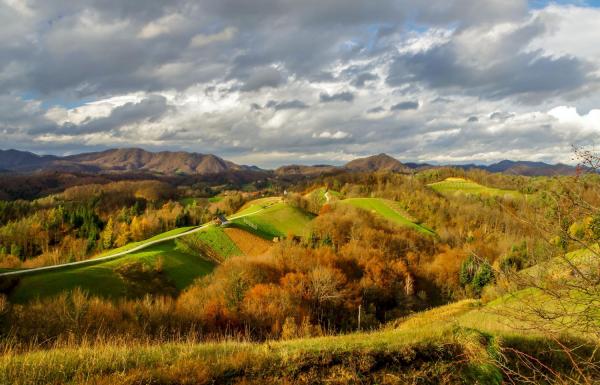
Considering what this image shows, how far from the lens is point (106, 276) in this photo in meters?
52.6

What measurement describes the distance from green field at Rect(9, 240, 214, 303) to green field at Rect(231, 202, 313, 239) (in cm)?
2704

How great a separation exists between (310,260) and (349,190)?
105 meters

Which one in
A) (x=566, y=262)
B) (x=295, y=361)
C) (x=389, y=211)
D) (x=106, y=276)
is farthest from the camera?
(x=389, y=211)

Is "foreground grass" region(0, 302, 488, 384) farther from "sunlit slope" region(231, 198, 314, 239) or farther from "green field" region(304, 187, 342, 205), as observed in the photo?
"green field" region(304, 187, 342, 205)

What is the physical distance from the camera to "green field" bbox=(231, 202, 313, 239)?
98.3 metres

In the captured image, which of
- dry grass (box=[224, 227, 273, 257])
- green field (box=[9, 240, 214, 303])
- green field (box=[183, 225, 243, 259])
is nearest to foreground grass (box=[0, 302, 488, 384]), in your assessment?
green field (box=[9, 240, 214, 303])

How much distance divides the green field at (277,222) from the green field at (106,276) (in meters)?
27.0

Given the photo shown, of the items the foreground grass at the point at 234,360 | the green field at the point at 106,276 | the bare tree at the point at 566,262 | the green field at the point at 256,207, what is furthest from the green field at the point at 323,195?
the bare tree at the point at 566,262

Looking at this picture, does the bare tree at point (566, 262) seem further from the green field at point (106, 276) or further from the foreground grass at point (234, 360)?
the green field at point (106, 276)

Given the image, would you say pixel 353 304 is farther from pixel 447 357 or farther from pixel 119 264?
pixel 447 357

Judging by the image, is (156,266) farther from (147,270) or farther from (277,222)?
(277,222)

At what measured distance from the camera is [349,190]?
170125mm

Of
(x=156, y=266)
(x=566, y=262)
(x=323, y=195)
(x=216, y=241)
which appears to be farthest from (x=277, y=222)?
(x=566, y=262)

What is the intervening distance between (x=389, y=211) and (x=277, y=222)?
135 ft
